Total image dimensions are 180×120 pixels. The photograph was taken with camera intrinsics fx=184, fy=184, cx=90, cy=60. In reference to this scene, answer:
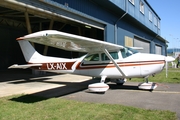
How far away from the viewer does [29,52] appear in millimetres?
10070

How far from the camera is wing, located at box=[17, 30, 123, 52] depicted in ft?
18.7

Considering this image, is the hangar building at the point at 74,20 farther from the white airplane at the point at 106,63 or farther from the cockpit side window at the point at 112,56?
the cockpit side window at the point at 112,56

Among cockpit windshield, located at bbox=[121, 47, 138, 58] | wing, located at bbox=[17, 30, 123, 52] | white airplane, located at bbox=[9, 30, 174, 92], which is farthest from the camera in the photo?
cockpit windshield, located at bbox=[121, 47, 138, 58]

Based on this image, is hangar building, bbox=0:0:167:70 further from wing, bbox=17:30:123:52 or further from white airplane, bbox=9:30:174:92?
wing, bbox=17:30:123:52

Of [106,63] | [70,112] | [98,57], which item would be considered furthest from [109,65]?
[70,112]

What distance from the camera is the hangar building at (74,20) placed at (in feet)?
35.6

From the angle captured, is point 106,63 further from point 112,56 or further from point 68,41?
point 68,41

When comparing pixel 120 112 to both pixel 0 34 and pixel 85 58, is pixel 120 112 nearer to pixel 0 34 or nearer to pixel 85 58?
pixel 85 58

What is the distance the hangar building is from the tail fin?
1900 mm

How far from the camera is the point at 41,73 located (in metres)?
15.3

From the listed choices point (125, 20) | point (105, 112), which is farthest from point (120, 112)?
point (125, 20)

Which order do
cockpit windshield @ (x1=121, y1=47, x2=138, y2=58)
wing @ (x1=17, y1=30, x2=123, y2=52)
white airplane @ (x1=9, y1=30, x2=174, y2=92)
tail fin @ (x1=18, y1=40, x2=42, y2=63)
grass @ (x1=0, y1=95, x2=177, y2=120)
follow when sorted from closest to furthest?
grass @ (x1=0, y1=95, x2=177, y2=120)
wing @ (x1=17, y1=30, x2=123, y2=52)
white airplane @ (x1=9, y1=30, x2=174, y2=92)
cockpit windshield @ (x1=121, y1=47, x2=138, y2=58)
tail fin @ (x1=18, y1=40, x2=42, y2=63)

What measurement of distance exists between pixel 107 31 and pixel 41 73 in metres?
6.78

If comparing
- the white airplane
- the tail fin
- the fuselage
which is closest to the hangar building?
the tail fin
